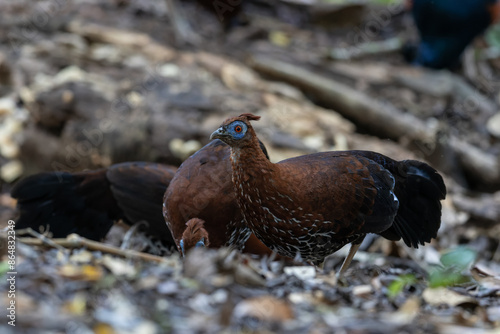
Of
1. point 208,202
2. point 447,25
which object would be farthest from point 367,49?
point 208,202

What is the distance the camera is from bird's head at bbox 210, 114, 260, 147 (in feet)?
9.95

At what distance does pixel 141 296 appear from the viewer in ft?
7.98

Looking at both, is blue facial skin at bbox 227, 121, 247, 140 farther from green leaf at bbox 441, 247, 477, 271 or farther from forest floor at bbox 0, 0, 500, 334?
green leaf at bbox 441, 247, 477, 271

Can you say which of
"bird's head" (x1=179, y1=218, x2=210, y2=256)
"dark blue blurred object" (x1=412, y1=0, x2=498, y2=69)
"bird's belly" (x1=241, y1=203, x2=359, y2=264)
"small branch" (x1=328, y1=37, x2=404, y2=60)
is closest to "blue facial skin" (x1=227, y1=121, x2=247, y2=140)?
"bird's belly" (x1=241, y1=203, x2=359, y2=264)

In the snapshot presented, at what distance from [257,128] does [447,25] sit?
3.68 metres

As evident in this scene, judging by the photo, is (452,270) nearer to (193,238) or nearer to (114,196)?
(193,238)

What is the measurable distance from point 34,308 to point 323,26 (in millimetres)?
8325

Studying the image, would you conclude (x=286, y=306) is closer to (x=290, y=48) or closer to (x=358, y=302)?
(x=358, y=302)

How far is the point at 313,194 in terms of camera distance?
324cm

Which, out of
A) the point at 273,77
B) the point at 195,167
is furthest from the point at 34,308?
the point at 273,77

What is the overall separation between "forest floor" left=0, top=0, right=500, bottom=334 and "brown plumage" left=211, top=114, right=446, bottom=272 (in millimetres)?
197

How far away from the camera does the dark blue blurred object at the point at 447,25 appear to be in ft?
26.6

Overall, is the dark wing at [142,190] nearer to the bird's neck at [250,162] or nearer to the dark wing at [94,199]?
the dark wing at [94,199]

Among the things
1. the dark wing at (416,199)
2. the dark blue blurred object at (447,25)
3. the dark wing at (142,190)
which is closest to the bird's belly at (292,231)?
the dark wing at (416,199)
